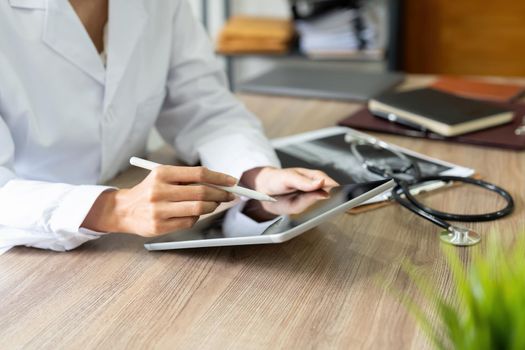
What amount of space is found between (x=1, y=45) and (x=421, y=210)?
2.22 feet

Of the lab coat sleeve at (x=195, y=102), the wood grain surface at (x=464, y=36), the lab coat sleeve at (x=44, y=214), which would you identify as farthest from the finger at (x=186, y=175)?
the wood grain surface at (x=464, y=36)

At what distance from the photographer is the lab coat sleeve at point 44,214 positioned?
967 mm

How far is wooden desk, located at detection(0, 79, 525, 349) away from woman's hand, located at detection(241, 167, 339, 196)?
7cm

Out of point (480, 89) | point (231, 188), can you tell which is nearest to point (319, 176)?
point (231, 188)

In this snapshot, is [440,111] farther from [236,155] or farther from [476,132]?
[236,155]

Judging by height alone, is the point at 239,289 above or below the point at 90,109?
below

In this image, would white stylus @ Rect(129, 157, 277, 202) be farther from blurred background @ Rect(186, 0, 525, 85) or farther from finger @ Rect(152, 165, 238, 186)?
blurred background @ Rect(186, 0, 525, 85)

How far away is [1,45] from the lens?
3.52 feet

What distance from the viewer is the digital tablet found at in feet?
2.97

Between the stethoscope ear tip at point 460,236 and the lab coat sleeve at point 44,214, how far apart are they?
1.59ft

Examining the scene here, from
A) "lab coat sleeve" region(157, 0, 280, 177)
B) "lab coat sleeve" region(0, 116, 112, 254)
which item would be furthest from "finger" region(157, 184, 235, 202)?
"lab coat sleeve" region(157, 0, 280, 177)

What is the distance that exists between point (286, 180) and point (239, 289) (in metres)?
0.24

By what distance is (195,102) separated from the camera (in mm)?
1414

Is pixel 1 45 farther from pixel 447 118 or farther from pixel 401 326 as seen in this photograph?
pixel 447 118
